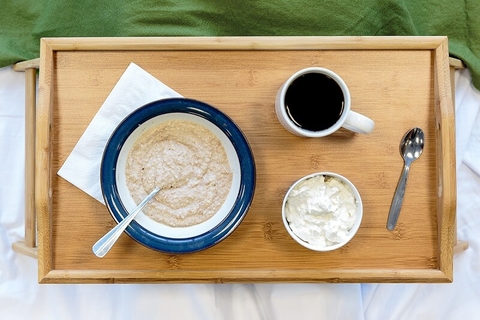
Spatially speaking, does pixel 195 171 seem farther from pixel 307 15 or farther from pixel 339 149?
pixel 307 15

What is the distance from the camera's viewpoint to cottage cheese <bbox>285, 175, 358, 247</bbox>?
85cm

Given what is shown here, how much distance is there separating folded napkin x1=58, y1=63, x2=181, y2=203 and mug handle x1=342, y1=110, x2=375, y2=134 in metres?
0.31

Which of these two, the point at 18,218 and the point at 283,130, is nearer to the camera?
the point at 283,130

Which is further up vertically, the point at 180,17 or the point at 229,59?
the point at 180,17

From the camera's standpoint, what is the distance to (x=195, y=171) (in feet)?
2.89

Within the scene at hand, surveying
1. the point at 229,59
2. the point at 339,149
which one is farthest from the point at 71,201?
the point at 339,149

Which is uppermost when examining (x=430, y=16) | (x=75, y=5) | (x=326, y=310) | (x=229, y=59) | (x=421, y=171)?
(x=75, y=5)

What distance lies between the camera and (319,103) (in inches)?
33.2

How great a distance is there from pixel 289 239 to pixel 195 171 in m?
0.21

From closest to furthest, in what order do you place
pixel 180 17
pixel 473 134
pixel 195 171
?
pixel 195 171 < pixel 180 17 < pixel 473 134

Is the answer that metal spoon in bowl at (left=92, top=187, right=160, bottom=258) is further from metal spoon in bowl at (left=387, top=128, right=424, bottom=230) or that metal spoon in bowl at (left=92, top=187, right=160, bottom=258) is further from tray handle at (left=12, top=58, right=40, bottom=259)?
metal spoon in bowl at (left=387, top=128, right=424, bottom=230)

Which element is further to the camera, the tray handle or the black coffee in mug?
the tray handle

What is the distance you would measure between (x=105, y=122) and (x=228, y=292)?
0.49 m

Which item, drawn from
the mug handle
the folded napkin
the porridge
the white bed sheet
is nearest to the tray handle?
the white bed sheet
